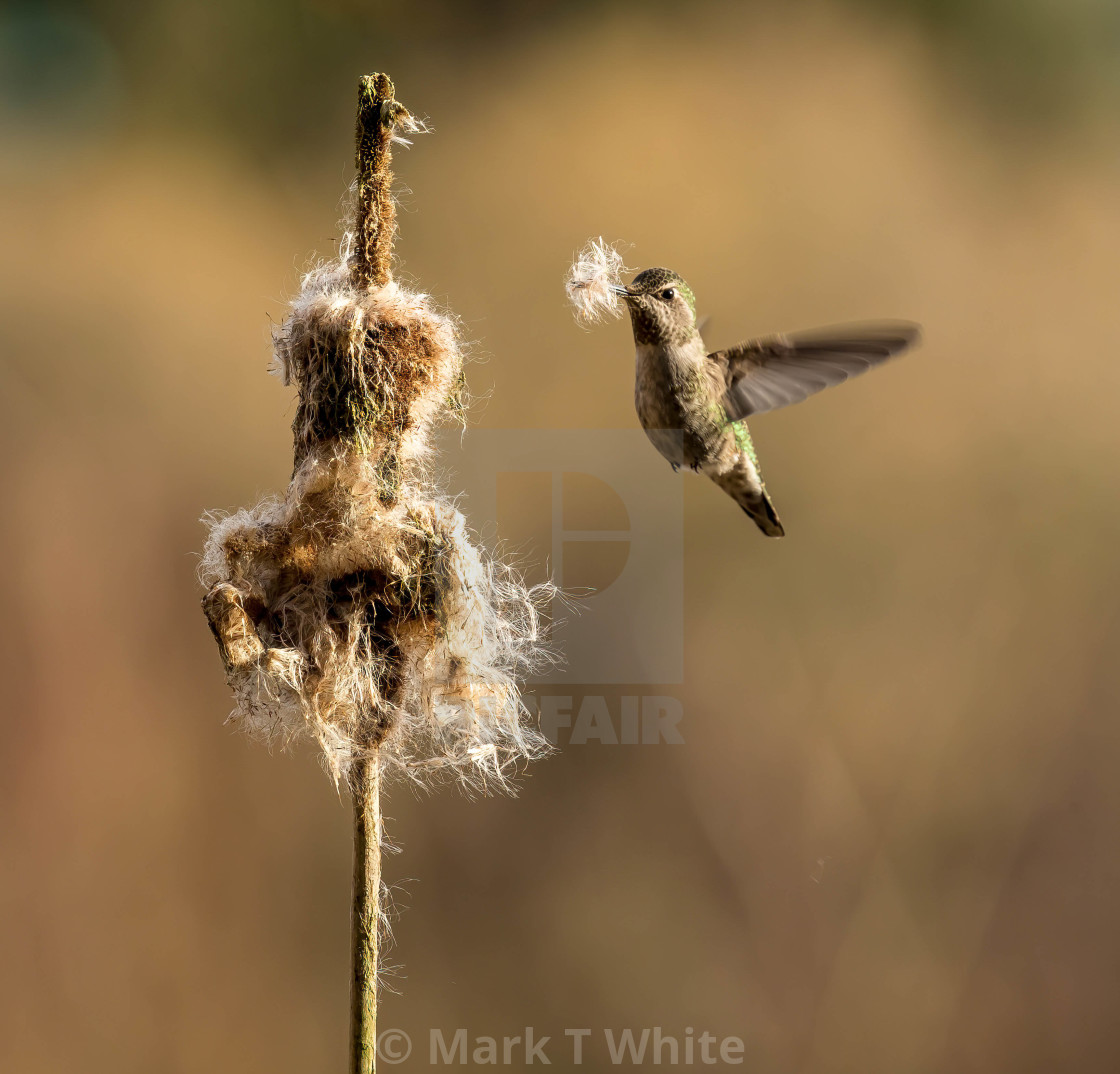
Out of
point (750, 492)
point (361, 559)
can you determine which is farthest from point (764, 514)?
point (361, 559)

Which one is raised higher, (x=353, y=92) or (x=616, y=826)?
(x=353, y=92)

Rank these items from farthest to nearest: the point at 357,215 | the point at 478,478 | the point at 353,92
Answer: the point at 353,92
the point at 478,478
the point at 357,215

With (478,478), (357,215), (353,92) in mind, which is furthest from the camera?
(353,92)

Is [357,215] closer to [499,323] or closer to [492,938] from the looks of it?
[499,323]

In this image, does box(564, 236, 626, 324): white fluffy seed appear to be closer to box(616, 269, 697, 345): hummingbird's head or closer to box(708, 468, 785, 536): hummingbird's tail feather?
box(616, 269, 697, 345): hummingbird's head

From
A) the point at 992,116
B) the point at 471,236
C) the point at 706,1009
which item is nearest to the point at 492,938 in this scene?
the point at 706,1009

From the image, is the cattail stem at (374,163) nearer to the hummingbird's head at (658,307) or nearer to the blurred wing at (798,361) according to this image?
the hummingbird's head at (658,307)

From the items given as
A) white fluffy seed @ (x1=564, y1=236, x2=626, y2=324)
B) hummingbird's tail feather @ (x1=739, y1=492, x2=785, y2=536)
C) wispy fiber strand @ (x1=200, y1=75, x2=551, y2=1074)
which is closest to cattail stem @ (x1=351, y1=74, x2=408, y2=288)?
wispy fiber strand @ (x1=200, y1=75, x2=551, y2=1074)

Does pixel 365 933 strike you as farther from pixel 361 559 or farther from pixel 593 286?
pixel 593 286
